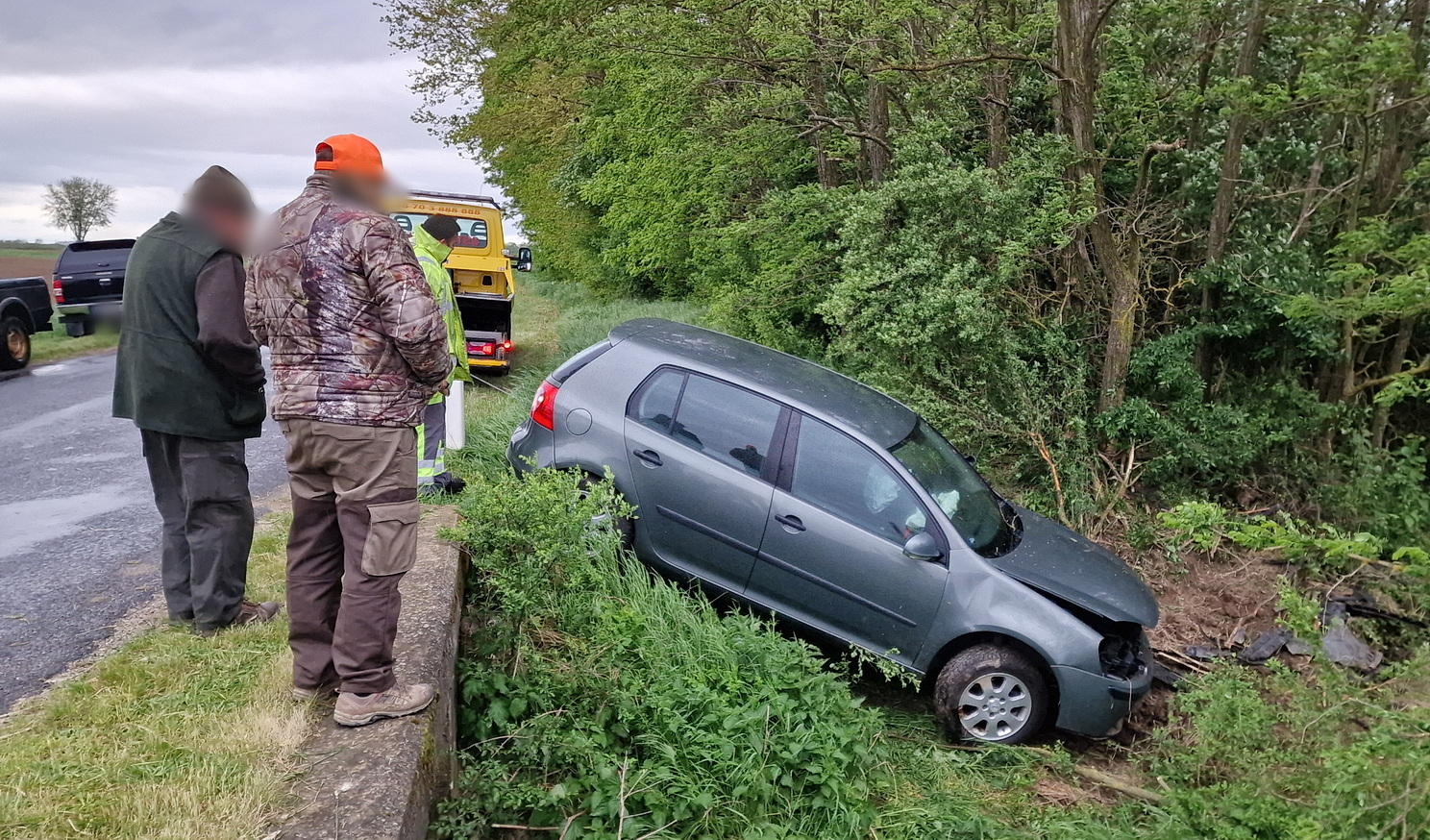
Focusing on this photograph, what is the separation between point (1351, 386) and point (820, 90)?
6.00 metres

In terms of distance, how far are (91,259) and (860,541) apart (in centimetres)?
1428

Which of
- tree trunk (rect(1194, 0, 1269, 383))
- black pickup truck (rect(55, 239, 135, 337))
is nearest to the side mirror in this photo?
tree trunk (rect(1194, 0, 1269, 383))

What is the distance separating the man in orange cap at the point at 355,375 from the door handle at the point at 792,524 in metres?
2.19

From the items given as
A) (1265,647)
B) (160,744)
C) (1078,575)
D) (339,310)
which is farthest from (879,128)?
(160,744)

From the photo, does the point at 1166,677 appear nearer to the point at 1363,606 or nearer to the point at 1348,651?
the point at 1348,651

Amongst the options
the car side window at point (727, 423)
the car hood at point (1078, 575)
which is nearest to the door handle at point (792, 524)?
the car side window at point (727, 423)

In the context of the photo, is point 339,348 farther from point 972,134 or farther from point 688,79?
point 972,134

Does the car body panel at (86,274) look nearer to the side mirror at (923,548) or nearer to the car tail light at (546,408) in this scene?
the car tail light at (546,408)

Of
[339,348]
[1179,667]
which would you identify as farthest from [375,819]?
[1179,667]

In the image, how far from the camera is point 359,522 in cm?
316

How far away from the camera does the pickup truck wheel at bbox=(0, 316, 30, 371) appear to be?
12484 millimetres

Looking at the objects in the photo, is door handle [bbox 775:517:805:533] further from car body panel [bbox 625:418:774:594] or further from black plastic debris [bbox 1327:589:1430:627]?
black plastic debris [bbox 1327:589:1430:627]

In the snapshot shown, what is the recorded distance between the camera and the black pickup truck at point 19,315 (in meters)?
12.5

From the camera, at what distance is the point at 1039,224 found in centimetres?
773
